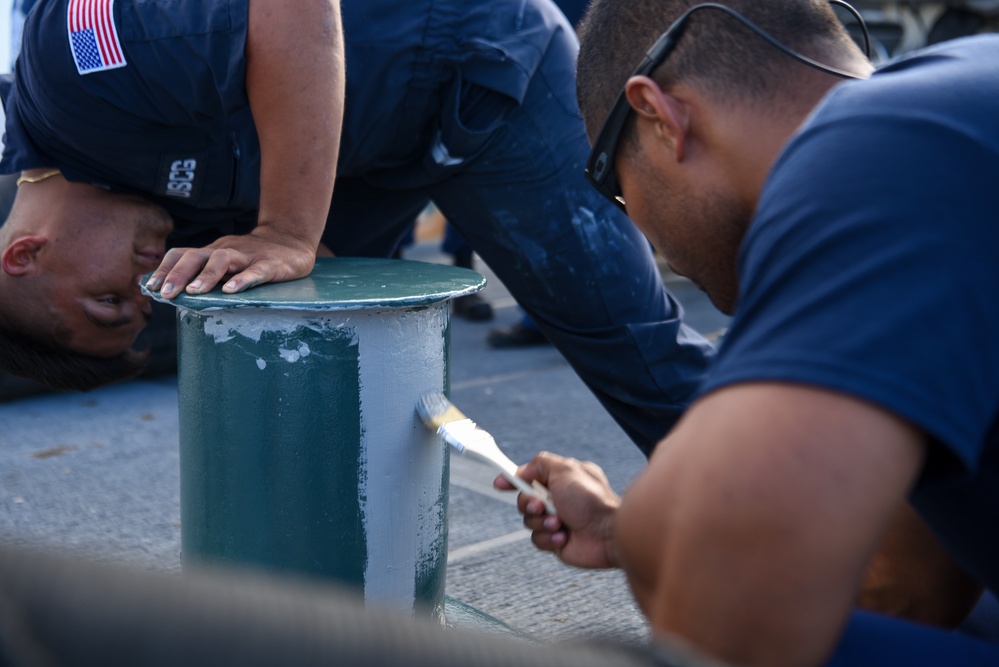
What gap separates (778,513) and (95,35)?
1.58 metres

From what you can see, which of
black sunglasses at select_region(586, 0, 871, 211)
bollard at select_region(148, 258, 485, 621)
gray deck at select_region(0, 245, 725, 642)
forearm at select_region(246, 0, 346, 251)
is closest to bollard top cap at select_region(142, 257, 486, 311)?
bollard at select_region(148, 258, 485, 621)

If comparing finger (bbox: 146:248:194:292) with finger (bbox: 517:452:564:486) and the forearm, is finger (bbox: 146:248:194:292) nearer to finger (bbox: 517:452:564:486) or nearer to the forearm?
the forearm

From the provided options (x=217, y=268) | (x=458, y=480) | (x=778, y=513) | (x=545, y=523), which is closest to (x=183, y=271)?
(x=217, y=268)

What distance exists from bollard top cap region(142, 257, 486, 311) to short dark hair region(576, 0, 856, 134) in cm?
49

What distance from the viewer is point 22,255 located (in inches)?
86.4

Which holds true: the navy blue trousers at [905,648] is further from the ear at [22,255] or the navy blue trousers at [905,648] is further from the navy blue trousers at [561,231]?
the ear at [22,255]

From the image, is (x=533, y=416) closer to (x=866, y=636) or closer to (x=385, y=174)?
(x=385, y=174)

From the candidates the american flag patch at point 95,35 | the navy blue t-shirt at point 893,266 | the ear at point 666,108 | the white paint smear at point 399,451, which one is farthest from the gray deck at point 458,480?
the navy blue t-shirt at point 893,266

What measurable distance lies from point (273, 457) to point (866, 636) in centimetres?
96

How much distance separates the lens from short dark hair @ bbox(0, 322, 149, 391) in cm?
229

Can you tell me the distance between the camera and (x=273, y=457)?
5.49 ft

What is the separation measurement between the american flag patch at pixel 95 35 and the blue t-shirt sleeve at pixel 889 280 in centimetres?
141

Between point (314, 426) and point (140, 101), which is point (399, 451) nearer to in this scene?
point (314, 426)

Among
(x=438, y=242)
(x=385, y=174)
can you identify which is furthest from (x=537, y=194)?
(x=438, y=242)
